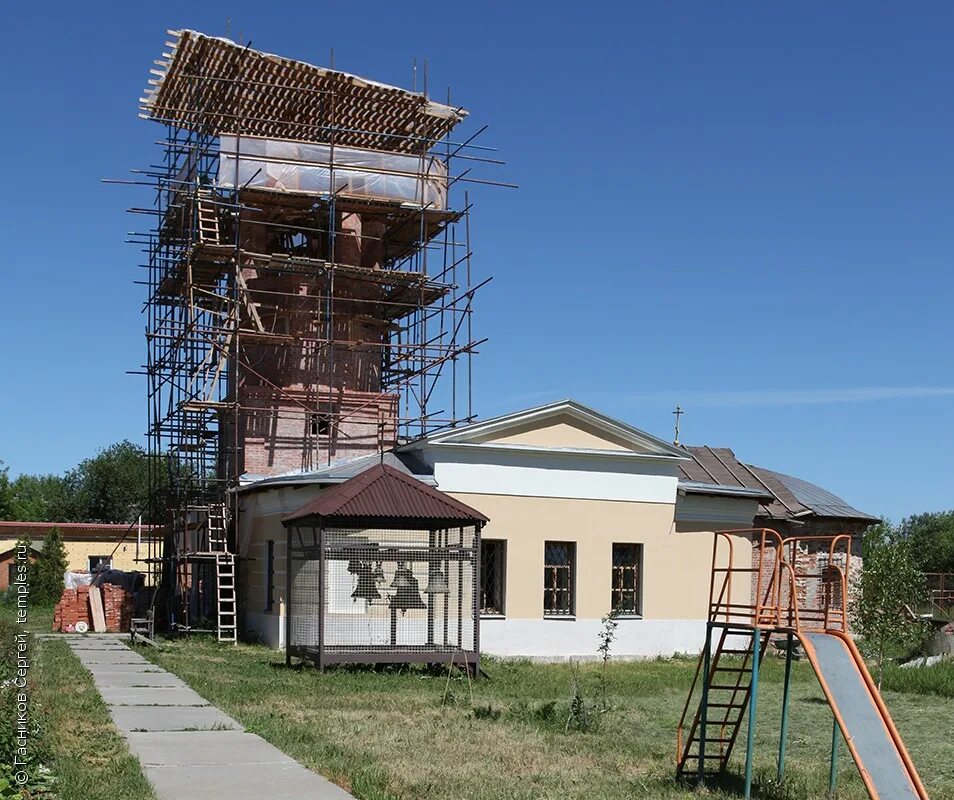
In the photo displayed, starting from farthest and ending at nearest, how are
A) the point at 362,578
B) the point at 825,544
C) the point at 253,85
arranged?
the point at 825,544 → the point at 253,85 → the point at 362,578

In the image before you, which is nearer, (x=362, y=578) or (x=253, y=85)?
(x=362, y=578)

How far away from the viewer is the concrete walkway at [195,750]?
10102 millimetres

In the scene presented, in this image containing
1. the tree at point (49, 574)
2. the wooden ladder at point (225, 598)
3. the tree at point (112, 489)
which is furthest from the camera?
the tree at point (112, 489)

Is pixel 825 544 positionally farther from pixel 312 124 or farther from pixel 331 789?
pixel 331 789

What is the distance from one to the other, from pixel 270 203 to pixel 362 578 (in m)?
13.2

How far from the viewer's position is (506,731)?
14133 mm

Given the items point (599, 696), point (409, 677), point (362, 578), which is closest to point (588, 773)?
point (599, 696)

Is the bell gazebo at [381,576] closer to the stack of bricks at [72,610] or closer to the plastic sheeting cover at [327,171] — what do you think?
the stack of bricks at [72,610]

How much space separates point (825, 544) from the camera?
1326 inches

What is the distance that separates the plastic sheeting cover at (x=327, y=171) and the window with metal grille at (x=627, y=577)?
1073 centimetres

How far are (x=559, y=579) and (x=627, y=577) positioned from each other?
67.3 inches

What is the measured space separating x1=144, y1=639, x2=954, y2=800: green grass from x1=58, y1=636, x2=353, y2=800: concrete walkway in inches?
11.3

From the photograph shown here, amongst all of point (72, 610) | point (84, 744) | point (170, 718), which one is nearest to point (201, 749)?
point (84, 744)

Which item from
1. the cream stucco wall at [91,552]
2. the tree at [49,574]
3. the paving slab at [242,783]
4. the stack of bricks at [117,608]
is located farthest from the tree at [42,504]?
the paving slab at [242,783]
